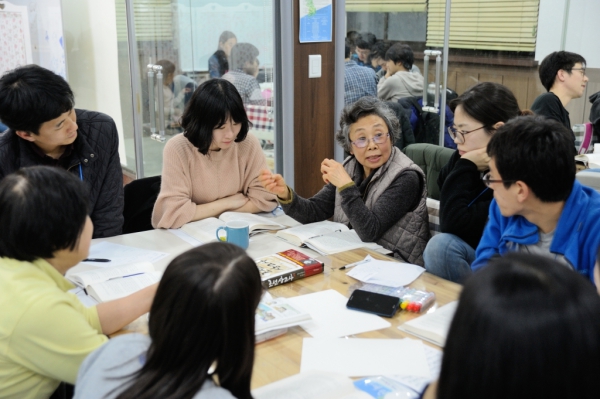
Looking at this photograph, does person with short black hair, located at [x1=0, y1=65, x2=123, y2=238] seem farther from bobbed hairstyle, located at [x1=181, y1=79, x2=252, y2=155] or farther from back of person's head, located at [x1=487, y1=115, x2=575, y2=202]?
back of person's head, located at [x1=487, y1=115, x2=575, y2=202]

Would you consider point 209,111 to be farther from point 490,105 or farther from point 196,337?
point 196,337

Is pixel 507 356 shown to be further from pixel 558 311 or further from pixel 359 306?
pixel 359 306

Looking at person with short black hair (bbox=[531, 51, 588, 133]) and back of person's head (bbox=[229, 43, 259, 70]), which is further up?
back of person's head (bbox=[229, 43, 259, 70])

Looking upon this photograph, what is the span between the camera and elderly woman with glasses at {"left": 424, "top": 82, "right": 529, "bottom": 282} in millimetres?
2184

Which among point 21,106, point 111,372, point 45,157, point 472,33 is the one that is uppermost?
point 472,33

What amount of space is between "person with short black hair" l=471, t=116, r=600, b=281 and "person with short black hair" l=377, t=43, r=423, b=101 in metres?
3.03

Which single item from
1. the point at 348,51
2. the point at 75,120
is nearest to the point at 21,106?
the point at 75,120

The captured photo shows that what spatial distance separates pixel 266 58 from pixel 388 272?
246 centimetres

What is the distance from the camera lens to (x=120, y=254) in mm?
2092

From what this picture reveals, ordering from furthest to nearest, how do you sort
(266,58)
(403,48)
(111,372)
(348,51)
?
(403,48)
(348,51)
(266,58)
(111,372)

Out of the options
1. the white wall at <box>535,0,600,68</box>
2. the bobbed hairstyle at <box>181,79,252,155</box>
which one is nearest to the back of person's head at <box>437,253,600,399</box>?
the bobbed hairstyle at <box>181,79,252,155</box>

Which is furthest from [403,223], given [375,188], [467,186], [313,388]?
[313,388]

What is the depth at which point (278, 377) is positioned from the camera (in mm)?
1350

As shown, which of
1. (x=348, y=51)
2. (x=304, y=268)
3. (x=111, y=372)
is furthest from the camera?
(x=348, y=51)
